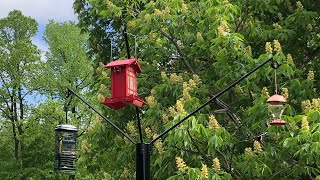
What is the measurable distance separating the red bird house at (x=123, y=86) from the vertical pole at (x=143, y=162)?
546mm

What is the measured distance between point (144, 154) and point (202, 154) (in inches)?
75.5

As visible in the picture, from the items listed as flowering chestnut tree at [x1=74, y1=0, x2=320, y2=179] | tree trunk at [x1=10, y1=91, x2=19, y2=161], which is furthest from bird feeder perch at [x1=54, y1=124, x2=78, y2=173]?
tree trunk at [x1=10, y1=91, x2=19, y2=161]

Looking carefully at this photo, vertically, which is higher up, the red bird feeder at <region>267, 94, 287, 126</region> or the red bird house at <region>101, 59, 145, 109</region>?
the red bird house at <region>101, 59, 145, 109</region>

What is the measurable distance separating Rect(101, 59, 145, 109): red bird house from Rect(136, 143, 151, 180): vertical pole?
1.79ft

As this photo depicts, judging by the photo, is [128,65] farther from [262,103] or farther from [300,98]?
[300,98]

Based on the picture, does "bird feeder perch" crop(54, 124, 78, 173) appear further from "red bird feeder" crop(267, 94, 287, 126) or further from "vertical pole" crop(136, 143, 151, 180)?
"red bird feeder" crop(267, 94, 287, 126)

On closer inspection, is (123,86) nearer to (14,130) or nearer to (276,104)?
(276,104)

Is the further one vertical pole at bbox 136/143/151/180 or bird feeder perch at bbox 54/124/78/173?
bird feeder perch at bbox 54/124/78/173

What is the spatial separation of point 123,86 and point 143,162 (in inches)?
36.0

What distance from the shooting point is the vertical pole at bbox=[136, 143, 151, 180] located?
5254mm

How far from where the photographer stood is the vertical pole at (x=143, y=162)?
5.25 m

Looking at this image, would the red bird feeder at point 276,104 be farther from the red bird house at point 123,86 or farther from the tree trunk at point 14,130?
the tree trunk at point 14,130

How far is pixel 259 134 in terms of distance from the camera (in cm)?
727

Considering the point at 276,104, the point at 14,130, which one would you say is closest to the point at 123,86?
the point at 276,104
